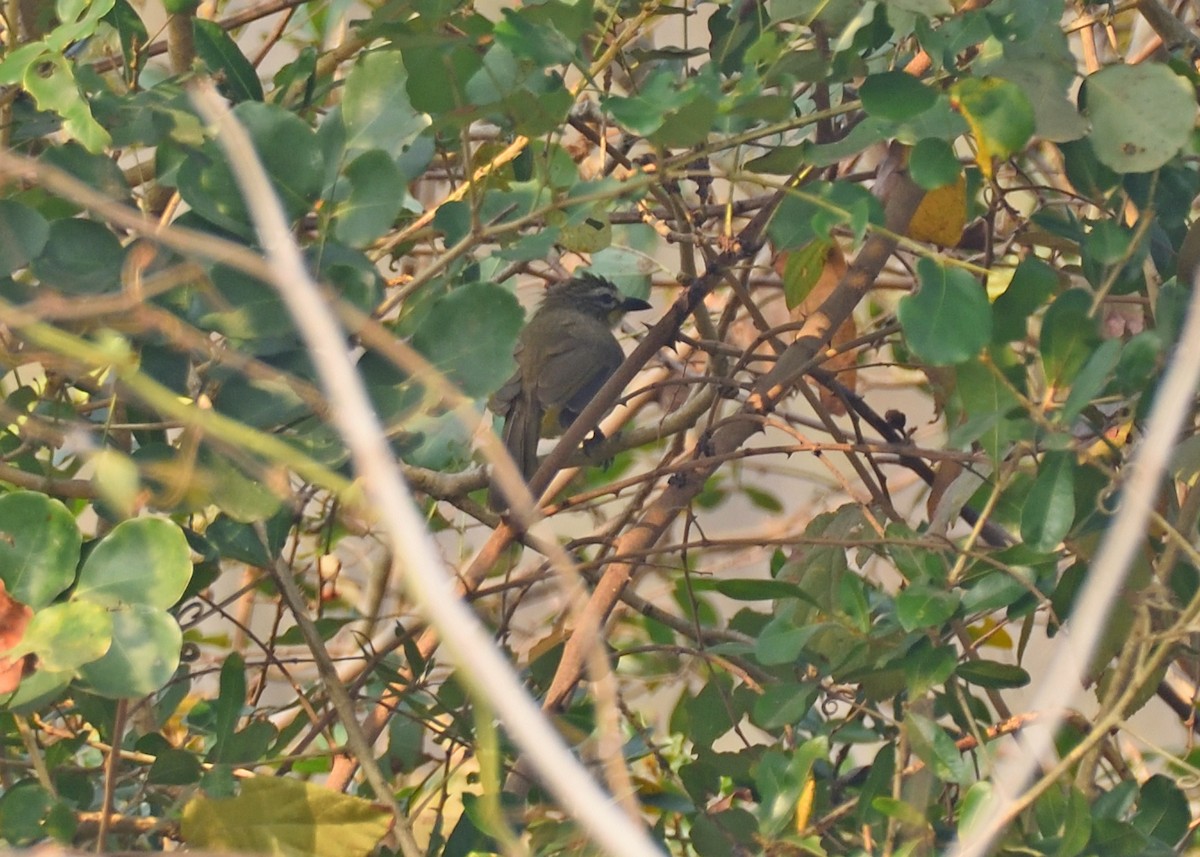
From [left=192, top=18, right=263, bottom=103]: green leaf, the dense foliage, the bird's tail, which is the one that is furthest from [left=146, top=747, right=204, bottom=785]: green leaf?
the bird's tail

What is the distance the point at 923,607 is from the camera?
1.40 meters

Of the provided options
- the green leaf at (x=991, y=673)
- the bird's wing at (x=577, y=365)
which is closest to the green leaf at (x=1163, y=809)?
the green leaf at (x=991, y=673)

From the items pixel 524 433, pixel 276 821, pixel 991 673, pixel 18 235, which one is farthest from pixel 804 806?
pixel 524 433

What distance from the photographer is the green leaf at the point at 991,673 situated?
1.53 m

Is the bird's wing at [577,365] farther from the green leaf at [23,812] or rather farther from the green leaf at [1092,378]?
the green leaf at [1092,378]

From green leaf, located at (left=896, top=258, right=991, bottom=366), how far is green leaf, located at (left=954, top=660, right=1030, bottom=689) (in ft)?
1.40

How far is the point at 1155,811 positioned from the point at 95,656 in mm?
1111

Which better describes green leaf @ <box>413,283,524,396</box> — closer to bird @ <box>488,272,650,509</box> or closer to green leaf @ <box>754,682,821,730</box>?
green leaf @ <box>754,682,821,730</box>

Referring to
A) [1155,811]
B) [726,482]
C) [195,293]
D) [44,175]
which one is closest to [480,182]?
[195,293]

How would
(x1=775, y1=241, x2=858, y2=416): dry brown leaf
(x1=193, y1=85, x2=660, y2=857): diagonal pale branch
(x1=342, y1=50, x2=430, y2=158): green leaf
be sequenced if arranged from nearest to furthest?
(x1=193, y1=85, x2=660, y2=857): diagonal pale branch, (x1=342, y1=50, x2=430, y2=158): green leaf, (x1=775, y1=241, x2=858, y2=416): dry brown leaf

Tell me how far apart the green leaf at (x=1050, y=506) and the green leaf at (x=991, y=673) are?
0.77 feet

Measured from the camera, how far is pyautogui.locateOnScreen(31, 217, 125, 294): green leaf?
1.49 meters

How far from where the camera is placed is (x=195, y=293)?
1.47 m

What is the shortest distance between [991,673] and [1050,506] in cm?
28
